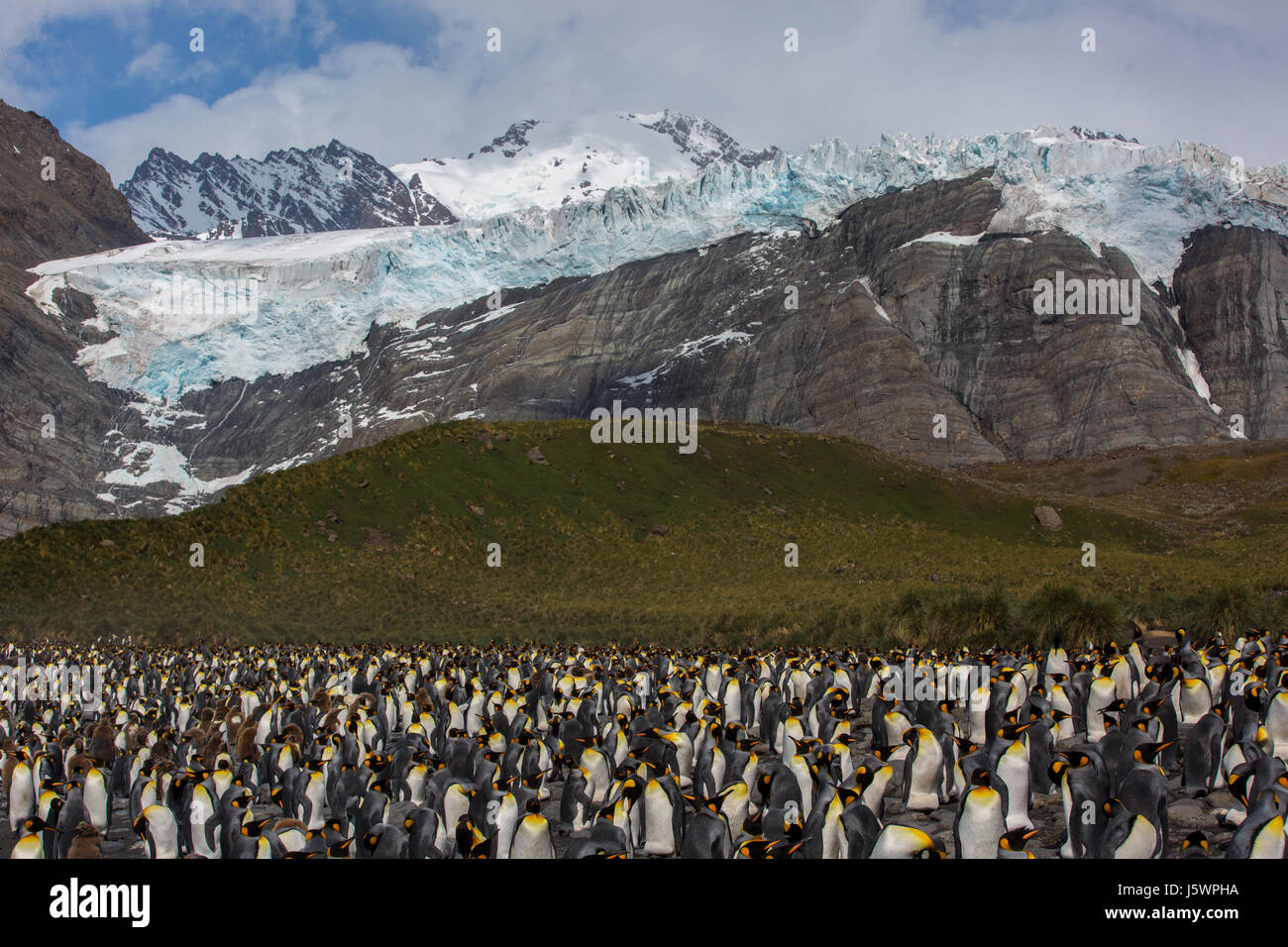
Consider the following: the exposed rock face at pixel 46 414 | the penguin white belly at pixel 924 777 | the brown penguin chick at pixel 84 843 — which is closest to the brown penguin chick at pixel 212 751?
the brown penguin chick at pixel 84 843

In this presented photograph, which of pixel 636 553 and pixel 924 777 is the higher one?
pixel 636 553

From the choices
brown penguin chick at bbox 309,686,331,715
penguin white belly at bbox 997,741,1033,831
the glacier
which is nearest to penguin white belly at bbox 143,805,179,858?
brown penguin chick at bbox 309,686,331,715

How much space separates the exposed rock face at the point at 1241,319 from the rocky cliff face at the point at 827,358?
0.84 ft

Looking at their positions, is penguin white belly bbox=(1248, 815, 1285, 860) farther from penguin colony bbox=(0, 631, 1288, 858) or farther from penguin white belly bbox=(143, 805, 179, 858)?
penguin white belly bbox=(143, 805, 179, 858)

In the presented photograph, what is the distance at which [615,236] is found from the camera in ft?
581

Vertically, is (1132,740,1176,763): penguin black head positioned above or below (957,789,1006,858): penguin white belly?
above

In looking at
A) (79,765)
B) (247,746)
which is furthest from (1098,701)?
(79,765)

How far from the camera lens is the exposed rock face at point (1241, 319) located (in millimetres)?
116688

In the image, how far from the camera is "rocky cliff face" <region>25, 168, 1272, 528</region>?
114812 millimetres

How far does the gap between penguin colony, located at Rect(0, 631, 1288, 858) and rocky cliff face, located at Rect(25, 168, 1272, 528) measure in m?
98.6

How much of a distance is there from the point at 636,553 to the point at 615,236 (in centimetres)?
13612

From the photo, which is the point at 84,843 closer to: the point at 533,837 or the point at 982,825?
the point at 533,837

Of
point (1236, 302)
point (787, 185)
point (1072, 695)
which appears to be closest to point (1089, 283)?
point (1236, 302)

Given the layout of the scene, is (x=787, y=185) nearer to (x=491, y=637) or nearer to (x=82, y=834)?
(x=491, y=637)
